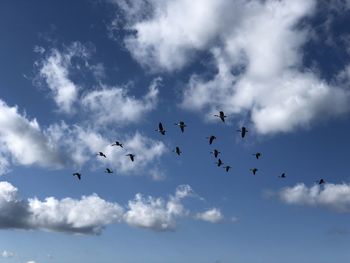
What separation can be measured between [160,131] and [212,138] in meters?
17.0

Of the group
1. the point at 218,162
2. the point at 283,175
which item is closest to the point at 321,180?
the point at 283,175

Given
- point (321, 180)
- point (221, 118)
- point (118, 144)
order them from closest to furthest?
point (221, 118), point (118, 144), point (321, 180)

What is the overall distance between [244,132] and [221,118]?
7595 millimetres

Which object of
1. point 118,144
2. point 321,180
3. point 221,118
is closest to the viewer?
point 221,118

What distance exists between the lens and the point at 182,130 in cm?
15438

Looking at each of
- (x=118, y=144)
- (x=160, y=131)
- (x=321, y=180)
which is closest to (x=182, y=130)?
(x=160, y=131)

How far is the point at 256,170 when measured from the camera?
17900 centimetres

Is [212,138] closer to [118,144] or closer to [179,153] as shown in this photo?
[179,153]

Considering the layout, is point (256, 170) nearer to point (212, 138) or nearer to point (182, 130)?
point (212, 138)

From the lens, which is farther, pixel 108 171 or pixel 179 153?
pixel 108 171

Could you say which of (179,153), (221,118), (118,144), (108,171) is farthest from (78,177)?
(221,118)

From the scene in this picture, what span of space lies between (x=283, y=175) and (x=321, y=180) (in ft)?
36.1

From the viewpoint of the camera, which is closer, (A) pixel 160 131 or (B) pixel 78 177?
(A) pixel 160 131

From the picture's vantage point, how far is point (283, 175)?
173375mm
